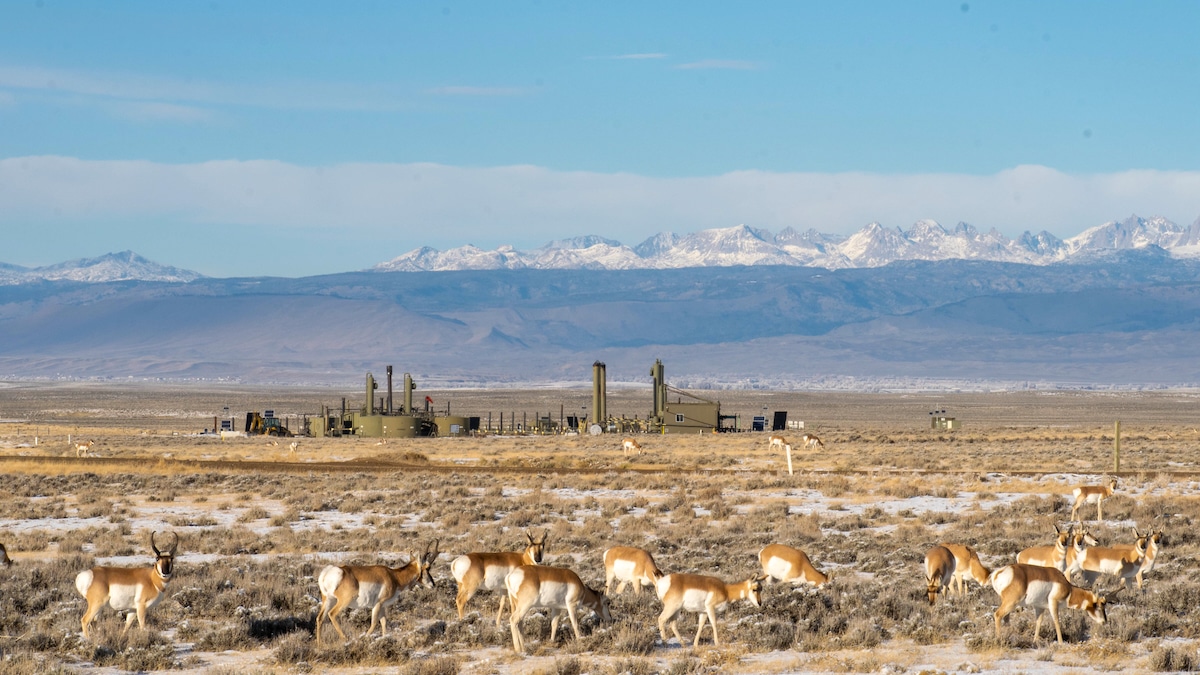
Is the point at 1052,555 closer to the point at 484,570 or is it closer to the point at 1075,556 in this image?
the point at 1075,556

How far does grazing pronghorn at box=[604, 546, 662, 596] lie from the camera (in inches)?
701

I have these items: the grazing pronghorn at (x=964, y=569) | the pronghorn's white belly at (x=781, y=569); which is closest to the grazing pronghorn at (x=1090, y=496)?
the grazing pronghorn at (x=964, y=569)

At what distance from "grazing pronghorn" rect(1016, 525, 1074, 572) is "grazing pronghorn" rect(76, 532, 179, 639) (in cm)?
1098

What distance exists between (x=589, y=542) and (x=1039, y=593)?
34.2 ft

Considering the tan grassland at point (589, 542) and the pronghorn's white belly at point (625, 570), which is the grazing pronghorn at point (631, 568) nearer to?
the pronghorn's white belly at point (625, 570)

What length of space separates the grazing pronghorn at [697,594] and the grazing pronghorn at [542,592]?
998mm

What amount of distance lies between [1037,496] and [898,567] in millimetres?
12223

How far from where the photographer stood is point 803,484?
37.3m

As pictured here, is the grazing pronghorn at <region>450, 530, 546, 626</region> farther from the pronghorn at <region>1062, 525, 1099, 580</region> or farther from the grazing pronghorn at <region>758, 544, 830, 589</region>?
the pronghorn at <region>1062, 525, 1099, 580</region>

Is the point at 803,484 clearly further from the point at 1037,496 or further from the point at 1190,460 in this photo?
the point at 1190,460

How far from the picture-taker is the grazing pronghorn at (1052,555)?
18.1 meters

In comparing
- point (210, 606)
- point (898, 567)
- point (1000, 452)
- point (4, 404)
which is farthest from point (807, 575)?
point (4, 404)

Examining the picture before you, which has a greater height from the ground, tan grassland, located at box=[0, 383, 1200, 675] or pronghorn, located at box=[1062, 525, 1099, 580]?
pronghorn, located at box=[1062, 525, 1099, 580]

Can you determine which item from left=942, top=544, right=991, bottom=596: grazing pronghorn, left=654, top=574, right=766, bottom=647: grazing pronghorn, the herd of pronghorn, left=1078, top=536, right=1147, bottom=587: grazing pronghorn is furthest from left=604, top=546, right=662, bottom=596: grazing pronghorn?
left=1078, top=536, right=1147, bottom=587: grazing pronghorn
